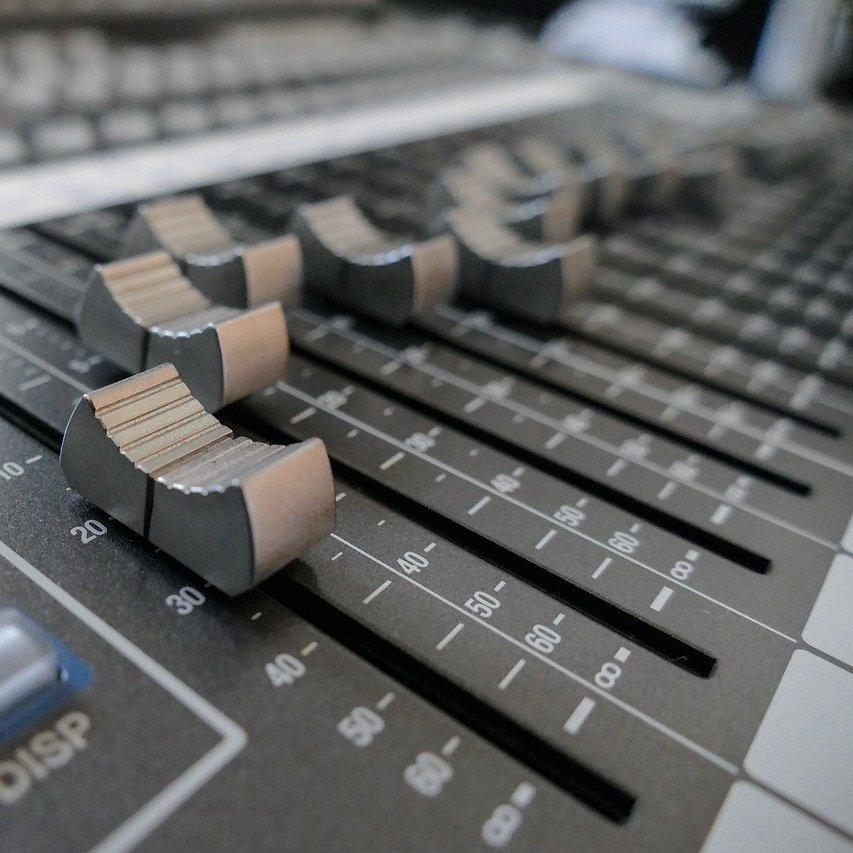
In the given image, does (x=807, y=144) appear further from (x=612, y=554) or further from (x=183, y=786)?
(x=183, y=786)

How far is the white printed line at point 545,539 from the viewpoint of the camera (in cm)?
82

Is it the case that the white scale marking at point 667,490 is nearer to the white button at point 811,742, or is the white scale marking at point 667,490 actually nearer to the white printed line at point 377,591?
the white button at point 811,742

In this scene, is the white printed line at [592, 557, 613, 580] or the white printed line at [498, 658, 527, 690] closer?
the white printed line at [498, 658, 527, 690]

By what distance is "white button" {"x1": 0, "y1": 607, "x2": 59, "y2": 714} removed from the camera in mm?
537

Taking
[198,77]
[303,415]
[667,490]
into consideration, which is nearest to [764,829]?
[667,490]

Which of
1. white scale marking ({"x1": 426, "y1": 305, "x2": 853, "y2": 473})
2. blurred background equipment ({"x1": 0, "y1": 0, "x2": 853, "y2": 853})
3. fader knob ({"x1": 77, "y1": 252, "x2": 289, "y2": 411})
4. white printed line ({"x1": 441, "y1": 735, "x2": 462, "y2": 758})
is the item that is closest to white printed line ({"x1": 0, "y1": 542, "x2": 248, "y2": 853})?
blurred background equipment ({"x1": 0, "y1": 0, "x2": 853, "y2": 853})

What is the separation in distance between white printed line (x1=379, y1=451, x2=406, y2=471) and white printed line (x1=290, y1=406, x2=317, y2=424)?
0.37 feet

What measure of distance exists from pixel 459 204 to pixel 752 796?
1.10 metres

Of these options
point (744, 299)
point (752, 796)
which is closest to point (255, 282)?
point (752, 796)

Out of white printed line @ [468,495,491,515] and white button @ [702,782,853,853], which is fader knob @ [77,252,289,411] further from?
white button @ [702,782,853,853]

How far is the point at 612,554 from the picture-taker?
2.71 ft

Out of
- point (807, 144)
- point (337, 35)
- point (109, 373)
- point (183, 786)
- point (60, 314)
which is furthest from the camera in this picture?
point (337, 35)

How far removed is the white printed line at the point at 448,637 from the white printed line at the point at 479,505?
Answer: 17 cm

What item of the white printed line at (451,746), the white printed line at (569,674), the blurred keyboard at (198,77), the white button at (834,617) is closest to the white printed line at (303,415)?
the white printed line at (569,674)
